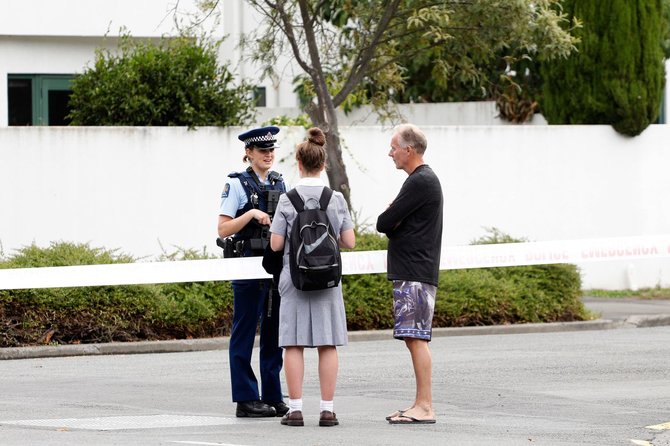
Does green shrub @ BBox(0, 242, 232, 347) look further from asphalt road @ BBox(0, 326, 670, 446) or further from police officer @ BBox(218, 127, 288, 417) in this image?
police officer @ BBox(218, 127, 288, 417)

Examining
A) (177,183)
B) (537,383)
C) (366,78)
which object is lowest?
Answer: (537,383)

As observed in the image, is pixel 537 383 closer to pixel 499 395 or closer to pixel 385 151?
pixel 499 395

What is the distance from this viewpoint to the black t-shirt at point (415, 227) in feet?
28.6

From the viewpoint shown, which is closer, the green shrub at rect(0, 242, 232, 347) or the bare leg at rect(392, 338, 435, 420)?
the bare leg at rect(392, 338, 435, 420)

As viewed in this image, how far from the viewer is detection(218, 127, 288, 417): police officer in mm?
9070

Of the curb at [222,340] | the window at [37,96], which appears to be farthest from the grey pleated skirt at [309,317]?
the window at [37,96]

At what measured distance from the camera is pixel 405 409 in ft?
31.0

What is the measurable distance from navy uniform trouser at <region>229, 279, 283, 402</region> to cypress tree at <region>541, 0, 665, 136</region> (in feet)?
40.5

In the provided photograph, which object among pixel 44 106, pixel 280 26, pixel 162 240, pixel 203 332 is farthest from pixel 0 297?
pixel 44 106

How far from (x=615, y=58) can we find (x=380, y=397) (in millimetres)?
11690

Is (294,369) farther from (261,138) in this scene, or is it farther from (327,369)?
(261,138)

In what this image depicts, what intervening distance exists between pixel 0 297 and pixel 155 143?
466cm

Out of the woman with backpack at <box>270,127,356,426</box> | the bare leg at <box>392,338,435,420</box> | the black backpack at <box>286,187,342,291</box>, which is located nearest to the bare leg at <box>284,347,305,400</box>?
the woman with backpack at <box>270,127,356,426</box>

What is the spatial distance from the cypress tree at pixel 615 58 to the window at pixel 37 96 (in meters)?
7.61
